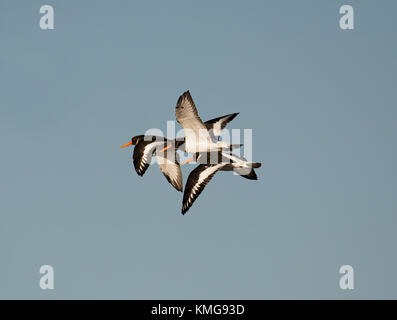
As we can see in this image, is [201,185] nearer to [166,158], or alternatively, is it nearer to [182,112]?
[182,112]

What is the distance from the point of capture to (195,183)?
43.9 meters

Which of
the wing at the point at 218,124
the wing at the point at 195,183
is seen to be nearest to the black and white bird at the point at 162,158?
the wing at the point at 218,124

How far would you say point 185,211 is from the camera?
43031 millimetres

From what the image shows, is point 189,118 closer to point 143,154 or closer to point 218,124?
point 218,124

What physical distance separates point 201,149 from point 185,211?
4.65 m

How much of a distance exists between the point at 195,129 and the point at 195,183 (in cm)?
317

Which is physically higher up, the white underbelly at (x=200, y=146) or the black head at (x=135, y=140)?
the black head at (x=135, y=140)

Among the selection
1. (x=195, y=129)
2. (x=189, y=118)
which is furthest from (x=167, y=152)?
(x=189, y=118)

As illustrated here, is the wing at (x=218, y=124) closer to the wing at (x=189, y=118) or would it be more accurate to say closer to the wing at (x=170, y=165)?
the wing at (x=189, y=118)

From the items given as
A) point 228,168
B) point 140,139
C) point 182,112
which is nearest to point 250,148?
point 228,168

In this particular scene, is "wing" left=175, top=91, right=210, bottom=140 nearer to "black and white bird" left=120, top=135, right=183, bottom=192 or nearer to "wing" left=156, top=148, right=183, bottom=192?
"black and white bird" left=120, top=135, right=183, bottom=192

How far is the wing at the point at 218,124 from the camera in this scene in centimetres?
4766

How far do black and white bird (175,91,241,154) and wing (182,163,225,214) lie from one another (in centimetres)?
152

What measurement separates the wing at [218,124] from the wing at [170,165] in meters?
3.24
